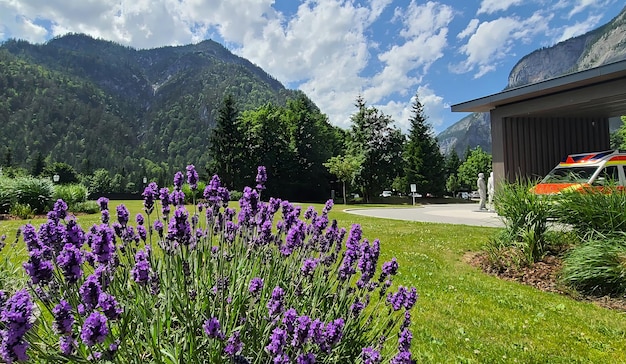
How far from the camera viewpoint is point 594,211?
6047 mm

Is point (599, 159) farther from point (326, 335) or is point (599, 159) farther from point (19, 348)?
point (19, 348)

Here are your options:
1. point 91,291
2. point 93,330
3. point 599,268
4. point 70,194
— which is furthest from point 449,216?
point 70,194

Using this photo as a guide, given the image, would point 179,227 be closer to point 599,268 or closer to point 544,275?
point 599,268

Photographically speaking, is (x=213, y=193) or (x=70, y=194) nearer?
(x=213, y=193)

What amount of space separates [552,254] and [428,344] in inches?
170

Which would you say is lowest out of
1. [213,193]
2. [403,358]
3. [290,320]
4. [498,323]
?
[498,323]

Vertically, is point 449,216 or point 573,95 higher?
point 573,95

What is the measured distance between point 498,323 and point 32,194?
18097 millimetres

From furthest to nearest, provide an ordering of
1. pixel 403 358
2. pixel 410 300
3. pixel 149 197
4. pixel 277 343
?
1. pixel 149 197
2. pixel 410 300
3. pixel 403 358
4. pixel 277 343

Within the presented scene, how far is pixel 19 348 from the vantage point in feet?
3.99

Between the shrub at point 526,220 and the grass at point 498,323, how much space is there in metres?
0.82

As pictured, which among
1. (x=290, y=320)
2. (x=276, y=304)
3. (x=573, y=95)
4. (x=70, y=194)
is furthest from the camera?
(x=70, y=194)

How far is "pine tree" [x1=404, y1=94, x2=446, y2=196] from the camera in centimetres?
4241

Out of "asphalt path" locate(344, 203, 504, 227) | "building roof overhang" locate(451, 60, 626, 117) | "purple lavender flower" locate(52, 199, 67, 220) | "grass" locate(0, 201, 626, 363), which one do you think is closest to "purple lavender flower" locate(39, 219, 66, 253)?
"purple lavender flower" locate(52, 199, 67, 220)
